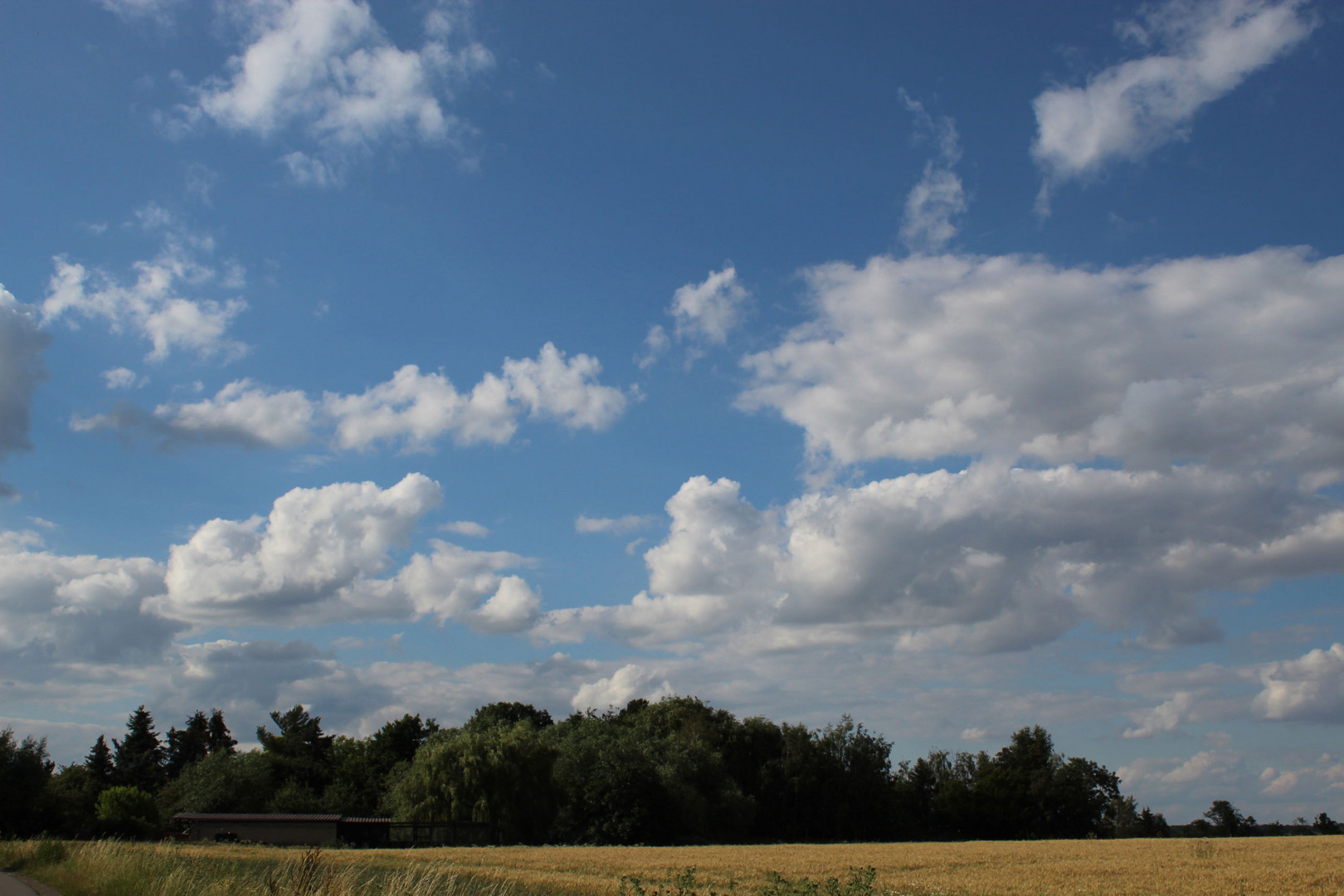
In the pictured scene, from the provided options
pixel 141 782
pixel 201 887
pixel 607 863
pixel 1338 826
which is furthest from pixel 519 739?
pixel 1338 826

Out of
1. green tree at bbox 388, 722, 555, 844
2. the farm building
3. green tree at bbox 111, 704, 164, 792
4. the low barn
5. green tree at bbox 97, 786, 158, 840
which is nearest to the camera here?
the farm building

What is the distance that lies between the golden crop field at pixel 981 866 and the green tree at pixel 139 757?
297ft

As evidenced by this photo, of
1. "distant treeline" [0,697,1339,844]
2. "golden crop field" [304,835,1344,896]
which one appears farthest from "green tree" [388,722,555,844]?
"golden crop field" [304,835,1344,896]

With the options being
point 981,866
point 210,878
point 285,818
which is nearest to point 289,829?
point 285,818

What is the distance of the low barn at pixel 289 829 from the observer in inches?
2522

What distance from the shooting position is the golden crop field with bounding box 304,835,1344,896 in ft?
103

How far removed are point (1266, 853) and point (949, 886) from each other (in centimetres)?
2538

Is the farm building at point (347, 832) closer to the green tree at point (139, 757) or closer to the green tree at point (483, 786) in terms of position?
the green tree at point (483, 786)

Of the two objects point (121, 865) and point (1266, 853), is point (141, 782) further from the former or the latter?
point (1266, 853)

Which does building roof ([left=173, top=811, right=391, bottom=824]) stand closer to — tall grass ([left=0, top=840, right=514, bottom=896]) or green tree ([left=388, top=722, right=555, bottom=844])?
green tree ([left=388, top=722, right=555, bottom=844])

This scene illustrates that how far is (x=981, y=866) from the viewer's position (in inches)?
1671

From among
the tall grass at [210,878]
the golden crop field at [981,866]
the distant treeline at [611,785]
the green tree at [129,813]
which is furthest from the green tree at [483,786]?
the tall grass at [210,878]

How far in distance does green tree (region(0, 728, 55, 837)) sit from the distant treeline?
105 millimetres

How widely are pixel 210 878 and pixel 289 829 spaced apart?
186ft
